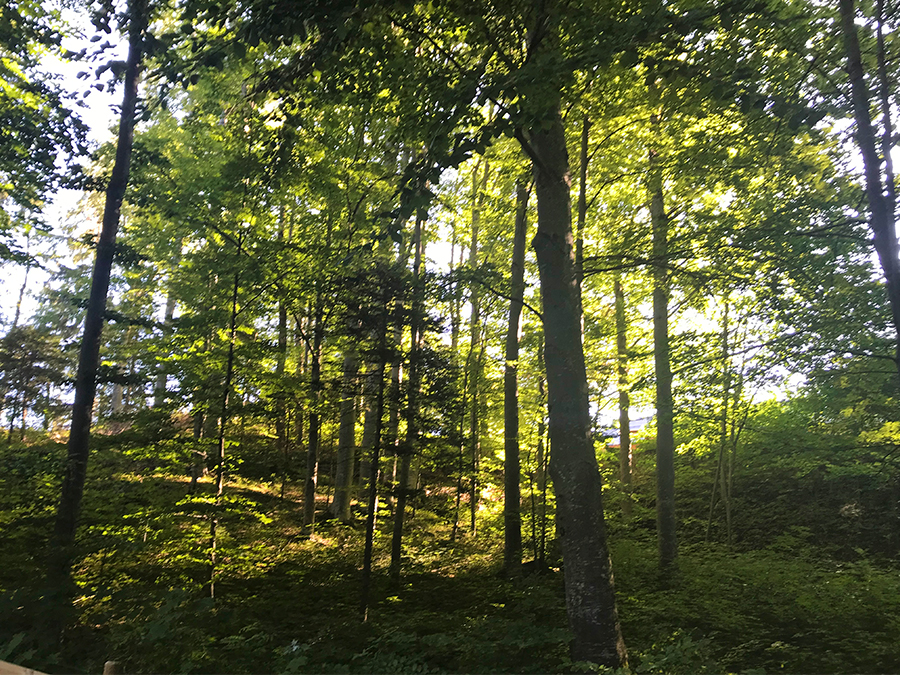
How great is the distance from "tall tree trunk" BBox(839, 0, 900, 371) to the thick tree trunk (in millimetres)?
2816

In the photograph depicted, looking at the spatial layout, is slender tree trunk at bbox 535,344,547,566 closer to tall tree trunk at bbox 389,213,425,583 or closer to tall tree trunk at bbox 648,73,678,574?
tall tree trunk at bbox 648,73,678,574

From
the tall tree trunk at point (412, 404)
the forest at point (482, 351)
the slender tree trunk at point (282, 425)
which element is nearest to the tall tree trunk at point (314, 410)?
the forest at point (482, 351)

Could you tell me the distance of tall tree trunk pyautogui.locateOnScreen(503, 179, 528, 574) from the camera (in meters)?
10.5

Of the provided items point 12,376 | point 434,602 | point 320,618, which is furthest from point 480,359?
point 12,376

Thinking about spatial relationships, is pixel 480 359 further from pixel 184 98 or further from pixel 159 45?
pixel 184 98

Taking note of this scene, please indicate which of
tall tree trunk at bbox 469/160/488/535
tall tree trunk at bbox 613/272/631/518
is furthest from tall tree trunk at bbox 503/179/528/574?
tall tree trunk at bbox 613/272/631/518

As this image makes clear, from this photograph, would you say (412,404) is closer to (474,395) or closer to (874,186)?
(474,395)

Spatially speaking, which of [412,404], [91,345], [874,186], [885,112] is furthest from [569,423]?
[91,345]

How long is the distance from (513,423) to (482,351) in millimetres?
4076

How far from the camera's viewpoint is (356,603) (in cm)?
877

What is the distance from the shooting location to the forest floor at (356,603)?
17.4 feet

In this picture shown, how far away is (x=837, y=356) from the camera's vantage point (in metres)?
6.39

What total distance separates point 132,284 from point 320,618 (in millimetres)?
14975

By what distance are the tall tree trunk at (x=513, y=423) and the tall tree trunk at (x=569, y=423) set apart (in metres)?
4.46
